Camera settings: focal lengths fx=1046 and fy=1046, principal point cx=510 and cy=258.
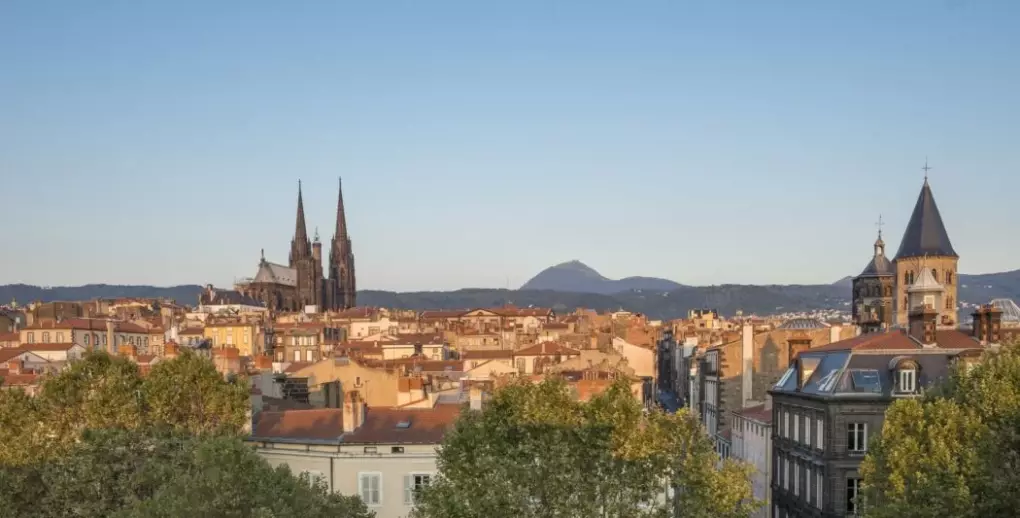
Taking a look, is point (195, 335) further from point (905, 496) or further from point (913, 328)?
point (905, 496)

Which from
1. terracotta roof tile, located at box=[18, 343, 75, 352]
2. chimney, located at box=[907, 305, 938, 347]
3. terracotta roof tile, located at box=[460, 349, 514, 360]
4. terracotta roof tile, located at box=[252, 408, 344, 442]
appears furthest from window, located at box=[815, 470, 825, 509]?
terracotta roof tile, located at box=[18, 343, 75, 352]

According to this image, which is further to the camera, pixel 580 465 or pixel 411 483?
pixel 411 483

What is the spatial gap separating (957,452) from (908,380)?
12434 millimetres

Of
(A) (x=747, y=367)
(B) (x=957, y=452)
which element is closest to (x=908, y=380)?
(B) (x=957, y=452)

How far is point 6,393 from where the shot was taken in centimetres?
4472

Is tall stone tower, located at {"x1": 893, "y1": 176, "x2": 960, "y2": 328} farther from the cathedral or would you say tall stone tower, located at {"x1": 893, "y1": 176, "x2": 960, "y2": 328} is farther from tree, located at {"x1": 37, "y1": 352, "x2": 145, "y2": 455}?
tree, located at {"x1": 37, "y1": 352, "x2": 145, "y2": 455}

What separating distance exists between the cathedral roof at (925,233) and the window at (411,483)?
116912mm

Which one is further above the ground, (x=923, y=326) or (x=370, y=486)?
(x=923, y=326)

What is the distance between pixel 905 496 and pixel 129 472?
29.2m

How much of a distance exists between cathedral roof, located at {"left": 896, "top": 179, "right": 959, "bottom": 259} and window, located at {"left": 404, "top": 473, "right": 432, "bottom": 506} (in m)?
117

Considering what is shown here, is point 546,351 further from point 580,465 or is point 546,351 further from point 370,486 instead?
point 580,465

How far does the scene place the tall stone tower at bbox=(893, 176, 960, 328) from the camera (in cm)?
14362

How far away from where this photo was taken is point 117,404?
4409 cm

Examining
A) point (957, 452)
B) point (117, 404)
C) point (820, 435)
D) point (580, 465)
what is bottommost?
point (820, 435)
